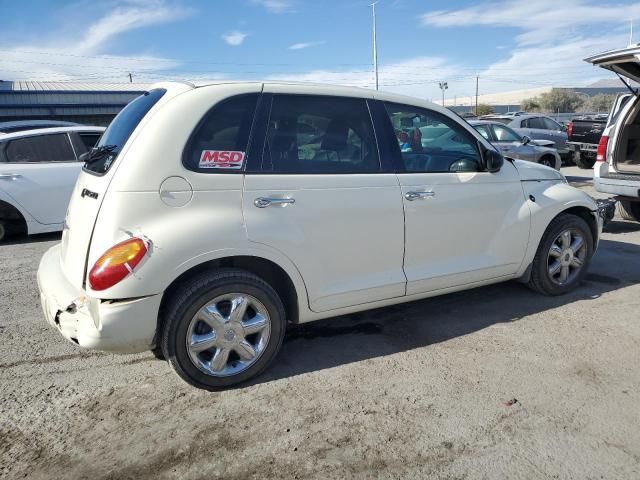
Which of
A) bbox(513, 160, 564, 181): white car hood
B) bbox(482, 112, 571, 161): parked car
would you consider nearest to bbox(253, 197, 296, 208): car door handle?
bbox(513, 160, 564, 181): white car hood

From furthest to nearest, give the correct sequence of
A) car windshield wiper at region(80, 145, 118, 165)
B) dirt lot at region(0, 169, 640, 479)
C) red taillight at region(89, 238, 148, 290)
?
car windshield wiper at region(80, 145, 118, 165) → red taillight at region(89, 238, 148, 290) → dirt lot at region(0, 169, 640, 479)

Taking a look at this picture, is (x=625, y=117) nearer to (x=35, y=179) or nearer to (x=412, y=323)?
(x=412, y=323)

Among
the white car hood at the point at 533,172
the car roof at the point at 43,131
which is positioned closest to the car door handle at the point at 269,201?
the white car hood at the point at 533,172

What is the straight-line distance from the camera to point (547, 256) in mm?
4410

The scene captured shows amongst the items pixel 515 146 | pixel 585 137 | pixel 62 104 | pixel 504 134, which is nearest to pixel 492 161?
pixel 515 146

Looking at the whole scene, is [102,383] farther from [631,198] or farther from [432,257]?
[631,198]

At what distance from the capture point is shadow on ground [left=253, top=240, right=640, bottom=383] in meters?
3.56

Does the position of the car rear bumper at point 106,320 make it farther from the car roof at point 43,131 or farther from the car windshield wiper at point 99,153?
the car roof at point 43,131

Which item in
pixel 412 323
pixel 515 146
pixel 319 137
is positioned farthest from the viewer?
pixel 515 146

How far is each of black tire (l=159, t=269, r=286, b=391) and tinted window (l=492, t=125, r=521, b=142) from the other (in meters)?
10.8

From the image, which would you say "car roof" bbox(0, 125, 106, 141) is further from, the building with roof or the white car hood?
the building with roof

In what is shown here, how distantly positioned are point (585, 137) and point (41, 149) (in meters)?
13.5

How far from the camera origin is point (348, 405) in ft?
9.62

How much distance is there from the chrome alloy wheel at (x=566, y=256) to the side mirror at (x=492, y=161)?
38.9 inches
